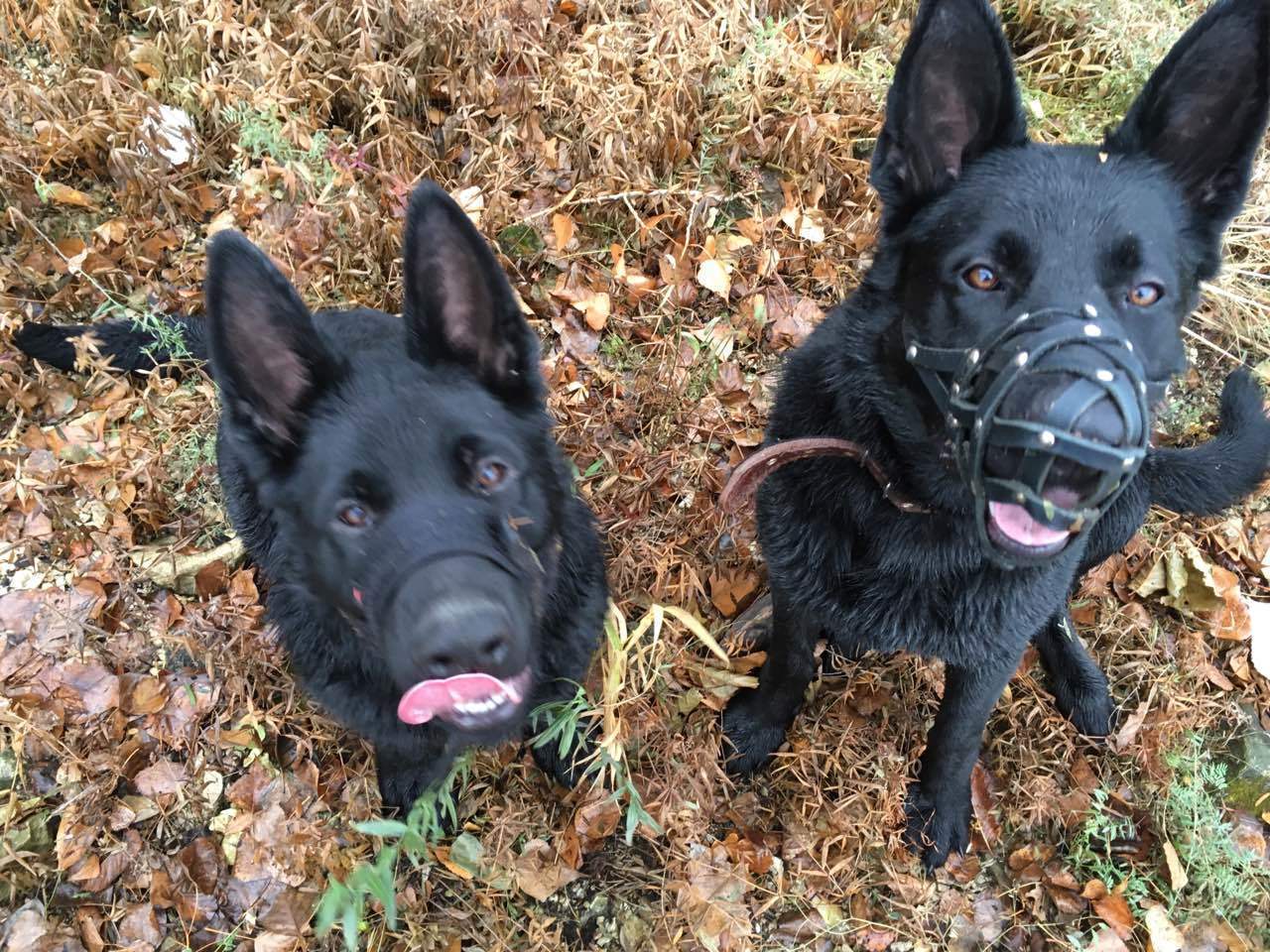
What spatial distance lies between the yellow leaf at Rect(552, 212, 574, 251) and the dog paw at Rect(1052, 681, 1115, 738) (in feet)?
8.33

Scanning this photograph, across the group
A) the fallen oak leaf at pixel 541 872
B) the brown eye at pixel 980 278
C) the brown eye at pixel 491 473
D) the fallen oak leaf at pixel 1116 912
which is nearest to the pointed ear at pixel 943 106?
the brown eye at pixel 980 278

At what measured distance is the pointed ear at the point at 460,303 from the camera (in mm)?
1803

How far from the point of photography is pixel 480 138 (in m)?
3.53

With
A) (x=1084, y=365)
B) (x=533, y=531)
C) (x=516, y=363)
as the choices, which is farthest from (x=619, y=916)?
(x=1084, y=365)

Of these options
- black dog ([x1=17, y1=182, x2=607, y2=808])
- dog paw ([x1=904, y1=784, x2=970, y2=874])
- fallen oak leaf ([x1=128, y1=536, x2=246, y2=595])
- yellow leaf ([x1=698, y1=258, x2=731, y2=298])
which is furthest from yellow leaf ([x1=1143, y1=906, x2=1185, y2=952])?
fallen oak leaf ([x1=128, y1=536, x2=246, y2=595])

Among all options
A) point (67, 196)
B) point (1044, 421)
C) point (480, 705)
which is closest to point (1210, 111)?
point (1044, 421)

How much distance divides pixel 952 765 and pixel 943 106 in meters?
1.87

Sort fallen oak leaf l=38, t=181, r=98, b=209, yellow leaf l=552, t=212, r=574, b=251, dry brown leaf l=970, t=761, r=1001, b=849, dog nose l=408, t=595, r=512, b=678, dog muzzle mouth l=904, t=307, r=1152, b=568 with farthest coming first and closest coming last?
yellow leaf l=552, t=212, r=574, b=251, fallen oak leaf l=38, t=181, r=98, b=209, dry brown leaf l=970, t=761, r=1001, b=849, dog nose l=408, t=595, r=512, b=678, dog muzzle mouth l=904, t=307, r=1152, b=568

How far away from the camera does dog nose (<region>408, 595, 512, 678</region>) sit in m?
1.61

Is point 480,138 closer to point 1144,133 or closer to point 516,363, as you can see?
point 516,363

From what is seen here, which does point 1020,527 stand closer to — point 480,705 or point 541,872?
point 480,705

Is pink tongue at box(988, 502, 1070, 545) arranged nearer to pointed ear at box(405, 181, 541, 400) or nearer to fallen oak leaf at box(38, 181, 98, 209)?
pointed ear at box(405, 181, 541, 400)

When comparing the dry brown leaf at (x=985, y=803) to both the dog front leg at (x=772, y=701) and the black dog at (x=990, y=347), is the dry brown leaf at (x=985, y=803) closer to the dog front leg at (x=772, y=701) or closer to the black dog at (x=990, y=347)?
the black dog at (x=990, y=347)

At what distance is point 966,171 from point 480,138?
2269 millimetres
